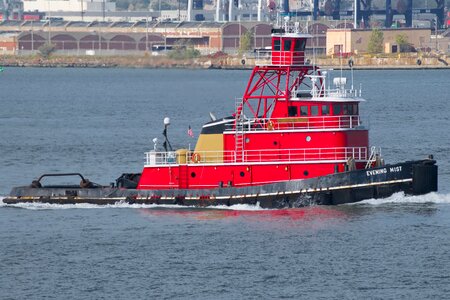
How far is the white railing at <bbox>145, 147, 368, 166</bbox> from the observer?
48.2 metres

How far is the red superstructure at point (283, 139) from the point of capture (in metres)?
48.2

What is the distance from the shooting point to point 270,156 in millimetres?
48719

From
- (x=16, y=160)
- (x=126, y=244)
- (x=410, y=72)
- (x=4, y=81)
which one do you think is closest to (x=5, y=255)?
(x=126, y=244)

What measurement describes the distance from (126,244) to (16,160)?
81.8 ft

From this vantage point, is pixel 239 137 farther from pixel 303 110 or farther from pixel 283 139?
pixel 303 110

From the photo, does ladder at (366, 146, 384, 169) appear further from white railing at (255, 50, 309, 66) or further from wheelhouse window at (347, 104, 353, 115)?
white railing at (255, 50, 309, 66)

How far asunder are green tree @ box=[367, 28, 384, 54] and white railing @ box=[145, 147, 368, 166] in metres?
140

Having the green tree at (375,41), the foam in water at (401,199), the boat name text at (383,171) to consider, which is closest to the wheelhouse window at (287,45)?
the boat name text at (383,171)

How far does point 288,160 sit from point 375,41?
142 metres

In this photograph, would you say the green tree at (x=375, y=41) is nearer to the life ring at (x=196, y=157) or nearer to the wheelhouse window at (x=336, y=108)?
the life ring at (x=196, y=157)

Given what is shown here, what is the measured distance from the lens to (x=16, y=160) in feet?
220

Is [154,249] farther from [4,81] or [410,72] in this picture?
[410,72]

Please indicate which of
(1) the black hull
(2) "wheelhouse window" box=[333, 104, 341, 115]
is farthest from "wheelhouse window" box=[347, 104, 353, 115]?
(1) the black hull

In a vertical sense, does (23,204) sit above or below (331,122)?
below
